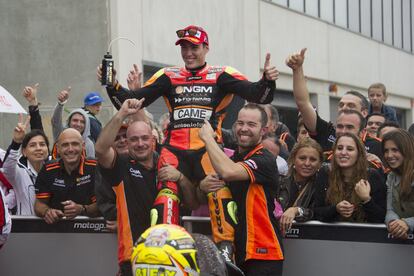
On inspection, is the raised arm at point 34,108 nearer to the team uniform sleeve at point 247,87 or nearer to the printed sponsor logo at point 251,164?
the team uniform sleeve at point 247,87

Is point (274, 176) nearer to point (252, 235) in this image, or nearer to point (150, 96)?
point (252, 235)

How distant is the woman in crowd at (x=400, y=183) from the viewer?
5.70 m

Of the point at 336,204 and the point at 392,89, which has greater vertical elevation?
the point at 392,89

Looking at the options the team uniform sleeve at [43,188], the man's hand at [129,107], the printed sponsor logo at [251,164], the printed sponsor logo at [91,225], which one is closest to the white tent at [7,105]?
the team uniform sleeve at [43,188]

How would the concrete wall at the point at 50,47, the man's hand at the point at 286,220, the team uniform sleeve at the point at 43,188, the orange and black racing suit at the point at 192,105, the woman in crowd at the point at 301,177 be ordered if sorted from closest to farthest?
1. the orange and black racing suit at the point at 192,105
2. the man's hand at the point at 286,220
3. the woman in crowd at the point at 301,177
4. the team uniform sleeve at the point at 43,188
5. the concrete wall at the point at 50,47

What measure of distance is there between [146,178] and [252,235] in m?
1.04

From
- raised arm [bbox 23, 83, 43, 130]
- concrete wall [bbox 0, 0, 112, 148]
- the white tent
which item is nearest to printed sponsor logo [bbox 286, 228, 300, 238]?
the white tent

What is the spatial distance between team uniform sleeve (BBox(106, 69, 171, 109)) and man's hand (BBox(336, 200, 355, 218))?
1.70 meters

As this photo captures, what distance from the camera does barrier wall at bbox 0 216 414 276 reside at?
5.89 m

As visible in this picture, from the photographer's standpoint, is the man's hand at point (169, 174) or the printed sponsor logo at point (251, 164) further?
the man's hand at point (169, 174)

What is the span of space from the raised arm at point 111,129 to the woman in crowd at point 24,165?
1.82 metres

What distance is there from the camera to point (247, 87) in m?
6.17

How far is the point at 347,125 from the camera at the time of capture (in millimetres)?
Result: 6984

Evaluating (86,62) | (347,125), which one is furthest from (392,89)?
(347,125)
